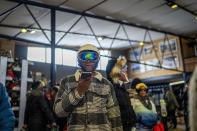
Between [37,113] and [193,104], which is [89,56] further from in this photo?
[37,113]

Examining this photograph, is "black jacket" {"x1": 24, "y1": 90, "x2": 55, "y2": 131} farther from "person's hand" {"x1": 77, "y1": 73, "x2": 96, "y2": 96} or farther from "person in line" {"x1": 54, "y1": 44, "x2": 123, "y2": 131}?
"person's hand" {"x1": 77, "y1": 73, "x2": 96, "y2": 96}

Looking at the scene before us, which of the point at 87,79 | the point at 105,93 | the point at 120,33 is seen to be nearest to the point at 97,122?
the point at 105,93

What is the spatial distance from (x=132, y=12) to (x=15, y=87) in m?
5.48

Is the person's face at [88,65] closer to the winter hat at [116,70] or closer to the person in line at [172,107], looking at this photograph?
the winter hat at [116,70]

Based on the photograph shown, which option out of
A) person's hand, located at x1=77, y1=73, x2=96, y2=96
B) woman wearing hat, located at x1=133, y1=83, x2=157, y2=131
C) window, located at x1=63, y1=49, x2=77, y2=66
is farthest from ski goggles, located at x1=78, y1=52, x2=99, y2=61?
window, located at x1=63, y1=49, x2=77, y2=66

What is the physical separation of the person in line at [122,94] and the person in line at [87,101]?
1.81ft

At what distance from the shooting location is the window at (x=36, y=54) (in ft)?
47.3

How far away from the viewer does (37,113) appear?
398 centimetres

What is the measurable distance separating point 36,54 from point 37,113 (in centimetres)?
1141

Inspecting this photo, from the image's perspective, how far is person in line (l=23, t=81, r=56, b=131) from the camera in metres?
3.92

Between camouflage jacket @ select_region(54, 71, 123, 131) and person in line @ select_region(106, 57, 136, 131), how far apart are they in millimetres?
571

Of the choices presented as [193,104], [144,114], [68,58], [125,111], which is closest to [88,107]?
[125,111]

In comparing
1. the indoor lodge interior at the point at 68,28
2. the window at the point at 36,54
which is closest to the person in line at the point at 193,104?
the indoor lodge interior at the point at 68,28

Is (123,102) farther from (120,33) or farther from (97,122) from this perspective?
(120,33)
